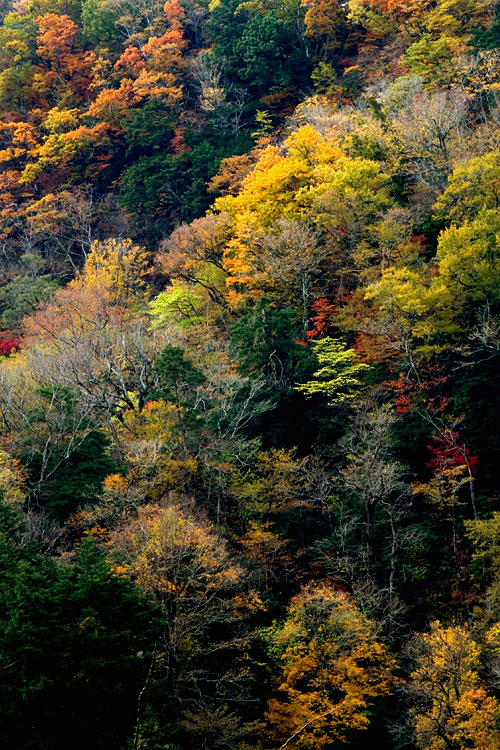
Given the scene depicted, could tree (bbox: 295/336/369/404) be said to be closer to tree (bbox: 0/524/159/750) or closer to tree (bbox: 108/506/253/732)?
tree (bbox: 108/506/253/732)

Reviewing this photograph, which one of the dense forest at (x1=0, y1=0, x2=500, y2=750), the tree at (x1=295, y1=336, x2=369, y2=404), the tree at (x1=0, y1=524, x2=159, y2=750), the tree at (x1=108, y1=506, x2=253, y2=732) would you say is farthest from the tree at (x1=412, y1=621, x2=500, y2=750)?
the tree at (x1=295, y1=336, x2=369, y2=404)

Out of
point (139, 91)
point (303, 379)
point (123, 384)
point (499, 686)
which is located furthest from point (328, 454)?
point (139, 91)

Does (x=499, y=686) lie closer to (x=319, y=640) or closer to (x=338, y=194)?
(x=319, y=640)

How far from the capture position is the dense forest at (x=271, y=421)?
20.5 metres

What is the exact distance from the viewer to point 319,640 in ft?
76.2

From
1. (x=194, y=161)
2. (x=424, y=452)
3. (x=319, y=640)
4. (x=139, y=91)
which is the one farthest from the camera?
(x=139, y=91)

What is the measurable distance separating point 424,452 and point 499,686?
953 centimetres

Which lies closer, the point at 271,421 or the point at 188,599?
the point at 188,599

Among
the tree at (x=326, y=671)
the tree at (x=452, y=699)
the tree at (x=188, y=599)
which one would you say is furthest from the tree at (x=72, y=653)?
the tree at (x=452, y=699)

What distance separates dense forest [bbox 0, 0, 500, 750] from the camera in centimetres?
2053

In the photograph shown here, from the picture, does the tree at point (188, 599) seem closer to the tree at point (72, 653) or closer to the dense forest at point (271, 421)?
the dense forest at point (271, 421)

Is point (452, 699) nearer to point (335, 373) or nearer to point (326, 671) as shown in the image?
point (326, 671)

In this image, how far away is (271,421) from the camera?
3108 centimetres

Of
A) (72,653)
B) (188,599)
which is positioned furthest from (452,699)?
(72,653)
